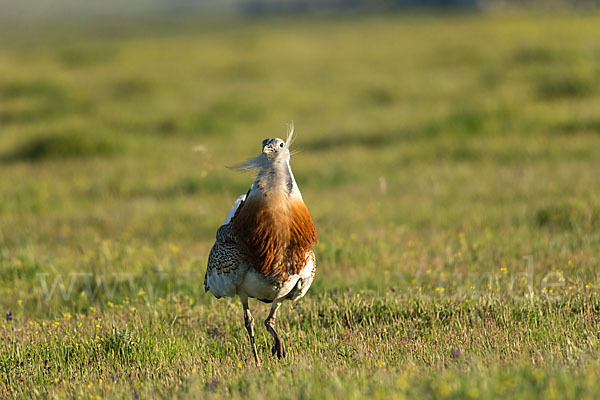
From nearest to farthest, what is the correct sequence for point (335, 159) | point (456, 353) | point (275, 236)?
point (456, 353), point (275, 236), point (335, 159)

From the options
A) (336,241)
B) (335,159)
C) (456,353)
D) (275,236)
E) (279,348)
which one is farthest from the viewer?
(335,159)

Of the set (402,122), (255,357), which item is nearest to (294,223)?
(255,357)

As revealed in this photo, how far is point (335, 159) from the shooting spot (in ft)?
40.8

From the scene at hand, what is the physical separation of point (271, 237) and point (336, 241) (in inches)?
123

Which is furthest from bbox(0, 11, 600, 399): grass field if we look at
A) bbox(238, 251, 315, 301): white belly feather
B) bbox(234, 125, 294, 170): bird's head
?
bbox(234, 125, 294, 170): bird's head

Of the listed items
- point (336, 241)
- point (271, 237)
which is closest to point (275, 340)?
point (271, 237)

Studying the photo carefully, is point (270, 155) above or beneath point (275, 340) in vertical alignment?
above

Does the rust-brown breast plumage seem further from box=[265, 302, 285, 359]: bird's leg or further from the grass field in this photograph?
the grass field

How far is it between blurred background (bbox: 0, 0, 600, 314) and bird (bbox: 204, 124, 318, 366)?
1676 mm

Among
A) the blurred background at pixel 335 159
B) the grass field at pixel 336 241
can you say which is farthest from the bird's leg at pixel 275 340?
the blurred background at pixel 335 159

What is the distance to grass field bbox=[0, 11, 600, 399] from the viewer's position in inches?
166

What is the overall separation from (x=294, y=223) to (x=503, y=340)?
156cm

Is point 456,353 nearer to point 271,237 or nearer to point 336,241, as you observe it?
point 271,237

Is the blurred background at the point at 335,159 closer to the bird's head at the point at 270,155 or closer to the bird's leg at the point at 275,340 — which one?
Answer: the bird's leg at the point at 275,340
